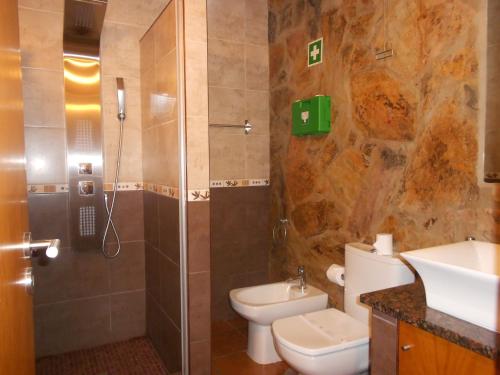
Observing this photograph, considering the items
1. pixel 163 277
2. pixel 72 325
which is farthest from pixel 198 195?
pixel 72 325

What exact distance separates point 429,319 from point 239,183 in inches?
84.8

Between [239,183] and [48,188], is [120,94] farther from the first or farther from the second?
[239,183]

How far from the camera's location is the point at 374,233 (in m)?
2.23

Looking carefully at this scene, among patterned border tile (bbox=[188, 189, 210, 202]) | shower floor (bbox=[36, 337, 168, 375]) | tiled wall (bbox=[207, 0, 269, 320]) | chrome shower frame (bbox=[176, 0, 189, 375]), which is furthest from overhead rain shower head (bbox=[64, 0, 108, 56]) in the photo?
shower floor (bbox=[36, 337, 168, 375])

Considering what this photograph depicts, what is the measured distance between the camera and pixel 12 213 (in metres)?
0.98

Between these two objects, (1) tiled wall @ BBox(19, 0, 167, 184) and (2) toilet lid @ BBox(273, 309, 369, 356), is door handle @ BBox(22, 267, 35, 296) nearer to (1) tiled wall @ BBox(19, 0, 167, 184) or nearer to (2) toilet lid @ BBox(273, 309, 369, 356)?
(2) toilet lid @ BBox(273, 309, 369, 356)

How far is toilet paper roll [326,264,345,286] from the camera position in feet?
7.64

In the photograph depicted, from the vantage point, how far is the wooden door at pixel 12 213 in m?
0.86

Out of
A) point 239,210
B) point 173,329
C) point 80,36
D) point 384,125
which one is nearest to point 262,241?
point 239,210

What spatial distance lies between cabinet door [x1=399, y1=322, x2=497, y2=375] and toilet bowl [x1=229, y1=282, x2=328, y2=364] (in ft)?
3.87

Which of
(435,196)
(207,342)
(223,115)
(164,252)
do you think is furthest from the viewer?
(223,115)

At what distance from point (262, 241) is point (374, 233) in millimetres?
1272

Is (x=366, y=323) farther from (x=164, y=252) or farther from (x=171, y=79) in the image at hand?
(x=171, y=79)

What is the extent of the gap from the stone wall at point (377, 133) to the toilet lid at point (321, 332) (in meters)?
0.38
